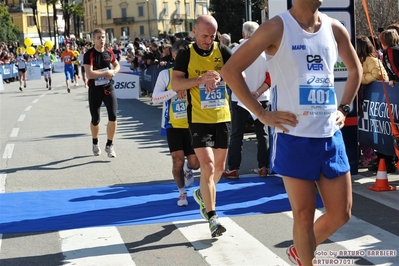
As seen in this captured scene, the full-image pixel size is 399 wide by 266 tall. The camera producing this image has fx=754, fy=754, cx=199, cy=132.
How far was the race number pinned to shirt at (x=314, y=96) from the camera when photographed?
15.3 ft

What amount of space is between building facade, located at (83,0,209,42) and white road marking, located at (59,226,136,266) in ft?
470

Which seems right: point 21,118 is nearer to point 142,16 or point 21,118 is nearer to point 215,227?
point 215,227

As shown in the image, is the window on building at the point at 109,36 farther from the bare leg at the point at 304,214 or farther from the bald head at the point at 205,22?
the bare leg at the point at 304,214

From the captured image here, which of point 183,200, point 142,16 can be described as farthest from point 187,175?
point 142,16

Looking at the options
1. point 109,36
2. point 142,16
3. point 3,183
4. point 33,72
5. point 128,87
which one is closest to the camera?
point 3,183

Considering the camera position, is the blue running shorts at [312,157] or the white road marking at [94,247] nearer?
the blue running shorts at [312,157]

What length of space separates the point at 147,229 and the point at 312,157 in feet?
10.7

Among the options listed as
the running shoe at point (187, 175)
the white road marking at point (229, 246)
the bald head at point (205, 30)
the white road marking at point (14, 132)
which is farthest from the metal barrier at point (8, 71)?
the bald head at point (205, 30)

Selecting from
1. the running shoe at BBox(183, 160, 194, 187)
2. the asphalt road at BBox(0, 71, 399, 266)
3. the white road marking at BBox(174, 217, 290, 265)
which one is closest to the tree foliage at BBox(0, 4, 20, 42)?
the asphalt road at BBox(0, 71, 399, 266)

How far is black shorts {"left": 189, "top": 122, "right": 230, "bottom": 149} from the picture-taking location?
718cm

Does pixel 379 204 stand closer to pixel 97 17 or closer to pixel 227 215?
pixel 227 215

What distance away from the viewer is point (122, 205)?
8.84 m

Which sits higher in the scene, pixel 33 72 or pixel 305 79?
pixel 305 79

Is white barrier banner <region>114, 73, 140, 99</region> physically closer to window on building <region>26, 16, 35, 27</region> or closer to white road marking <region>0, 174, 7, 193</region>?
white road marking <region>0, 174, 7, 193</region>
